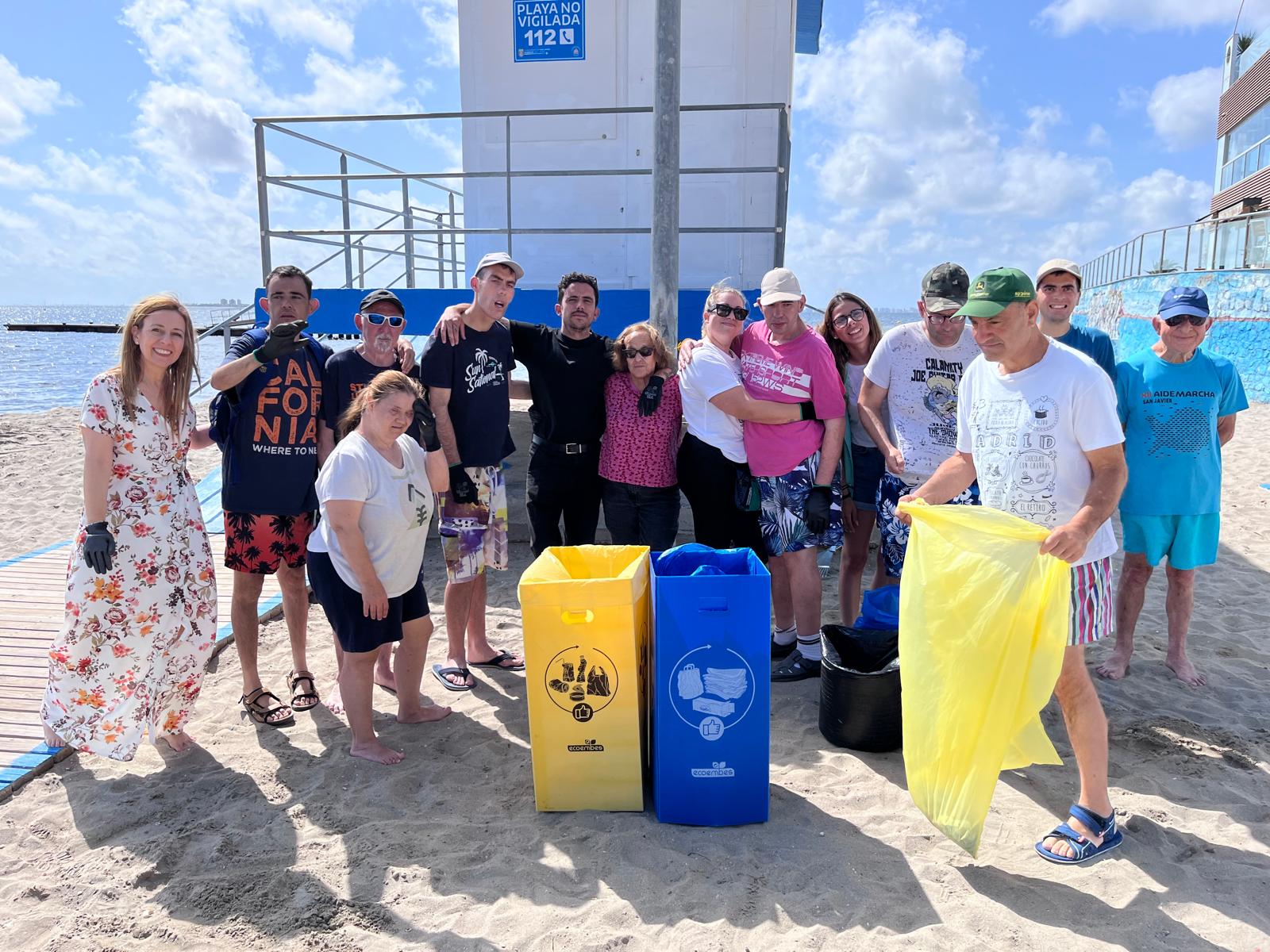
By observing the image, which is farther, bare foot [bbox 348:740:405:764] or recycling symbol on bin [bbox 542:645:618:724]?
bare foot [bbox 348:740:405:764]

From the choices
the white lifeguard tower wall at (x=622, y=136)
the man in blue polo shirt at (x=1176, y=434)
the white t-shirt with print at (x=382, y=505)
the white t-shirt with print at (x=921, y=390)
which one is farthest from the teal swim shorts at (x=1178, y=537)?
the white lifeguard tower wall at (x=622, y=136)

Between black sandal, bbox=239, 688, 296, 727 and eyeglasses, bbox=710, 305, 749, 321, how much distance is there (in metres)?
2.84

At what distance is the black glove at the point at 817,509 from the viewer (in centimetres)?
399

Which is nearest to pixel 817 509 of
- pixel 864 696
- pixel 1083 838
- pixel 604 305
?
pixel 864 696

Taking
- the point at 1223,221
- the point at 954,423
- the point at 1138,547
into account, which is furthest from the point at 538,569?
the point at 1223,221

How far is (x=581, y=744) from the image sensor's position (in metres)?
3.08

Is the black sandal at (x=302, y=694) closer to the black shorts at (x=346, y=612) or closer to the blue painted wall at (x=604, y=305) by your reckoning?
the black shorts at (x=346, y=612)

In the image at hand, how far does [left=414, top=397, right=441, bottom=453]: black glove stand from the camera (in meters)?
3.46

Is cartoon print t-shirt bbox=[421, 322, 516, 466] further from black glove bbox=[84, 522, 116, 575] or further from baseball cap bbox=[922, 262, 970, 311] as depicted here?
baseball cap bbox=[922, 262, 970, 311]

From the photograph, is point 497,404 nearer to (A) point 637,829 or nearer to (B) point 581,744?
(B) point 581,744

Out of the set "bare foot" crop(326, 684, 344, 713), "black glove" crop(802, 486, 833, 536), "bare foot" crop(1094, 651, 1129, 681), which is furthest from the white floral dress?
"bare foot" crop(1094, 651, 1129, 681)

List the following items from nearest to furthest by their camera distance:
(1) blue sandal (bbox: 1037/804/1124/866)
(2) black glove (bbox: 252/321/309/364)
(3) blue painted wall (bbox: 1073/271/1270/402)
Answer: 1. (1) blue sandal (bbox: 1037/804/1124/866)
2. (2) black glove (bbox: 252/321/309/364)
3. (3) blue painted wall (bbox: 1073/271/1270/402)

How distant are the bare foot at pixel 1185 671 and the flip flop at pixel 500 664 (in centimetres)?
350

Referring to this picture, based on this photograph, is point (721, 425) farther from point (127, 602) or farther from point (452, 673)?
point (127, 602)
